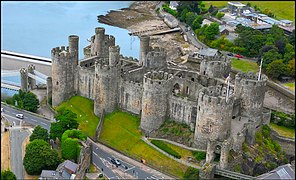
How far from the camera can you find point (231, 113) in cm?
3309

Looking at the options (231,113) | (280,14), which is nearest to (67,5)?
(280,14)

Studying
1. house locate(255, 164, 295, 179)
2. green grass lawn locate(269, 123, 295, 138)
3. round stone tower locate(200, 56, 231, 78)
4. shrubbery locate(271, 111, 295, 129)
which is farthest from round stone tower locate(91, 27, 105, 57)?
house locate(255, 164, 295, 179)

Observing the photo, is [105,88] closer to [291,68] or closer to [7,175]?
[7,175]

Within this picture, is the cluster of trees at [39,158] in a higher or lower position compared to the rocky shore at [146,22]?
lower

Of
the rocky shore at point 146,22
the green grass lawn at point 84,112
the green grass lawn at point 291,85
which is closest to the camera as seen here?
the green grass lawn at point 84,112

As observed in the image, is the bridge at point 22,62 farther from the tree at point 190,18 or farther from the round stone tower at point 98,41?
the tree at point 190,18

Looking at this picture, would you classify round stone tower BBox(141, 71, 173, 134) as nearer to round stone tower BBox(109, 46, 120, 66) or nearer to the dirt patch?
round stone tower BBox(109, 46, 120, 66)

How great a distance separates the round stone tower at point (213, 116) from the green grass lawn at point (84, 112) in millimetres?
8998

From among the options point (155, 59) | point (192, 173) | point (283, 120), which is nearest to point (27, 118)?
point (155, 59)

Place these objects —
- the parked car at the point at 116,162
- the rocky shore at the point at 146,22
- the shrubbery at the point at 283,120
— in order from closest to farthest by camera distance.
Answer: the parked car at the point at 116,162 → the shrubbery at the point at 283,120 → the rocky shore at the point at 146,22

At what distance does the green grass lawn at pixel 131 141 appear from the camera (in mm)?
33312

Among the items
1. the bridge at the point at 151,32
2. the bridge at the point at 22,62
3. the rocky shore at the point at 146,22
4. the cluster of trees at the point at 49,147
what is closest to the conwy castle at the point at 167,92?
the cluster of trees at the point at 49,147

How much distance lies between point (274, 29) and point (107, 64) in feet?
128

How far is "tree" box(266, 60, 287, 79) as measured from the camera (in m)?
55.9
